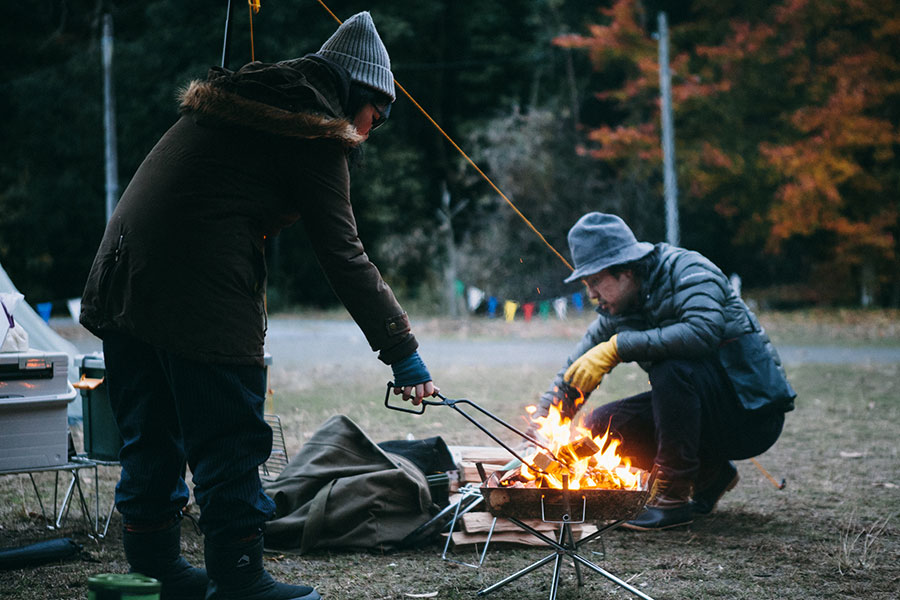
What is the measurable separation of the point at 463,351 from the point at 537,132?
347 inches

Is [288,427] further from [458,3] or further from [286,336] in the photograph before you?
[458,3]

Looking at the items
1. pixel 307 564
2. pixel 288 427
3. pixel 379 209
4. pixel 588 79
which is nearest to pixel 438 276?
pixel 379 209

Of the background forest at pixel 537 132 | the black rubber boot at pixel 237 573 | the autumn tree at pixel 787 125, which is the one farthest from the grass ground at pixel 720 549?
the autumn tree at pixel 787 125

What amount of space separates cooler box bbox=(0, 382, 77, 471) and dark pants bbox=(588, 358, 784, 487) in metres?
2.26

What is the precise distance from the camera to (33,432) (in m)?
3.42

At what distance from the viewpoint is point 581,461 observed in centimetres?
311

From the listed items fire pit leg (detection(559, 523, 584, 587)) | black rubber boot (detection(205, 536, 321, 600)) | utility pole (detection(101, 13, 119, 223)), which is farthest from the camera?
utility pole (detection(101, 13, 119, 223))

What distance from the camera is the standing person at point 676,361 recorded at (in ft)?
12.3

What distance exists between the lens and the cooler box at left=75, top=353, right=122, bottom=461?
3.74m

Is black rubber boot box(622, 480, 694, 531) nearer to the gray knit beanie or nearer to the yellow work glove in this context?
the yellow work glove

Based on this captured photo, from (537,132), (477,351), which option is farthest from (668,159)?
(537,132)

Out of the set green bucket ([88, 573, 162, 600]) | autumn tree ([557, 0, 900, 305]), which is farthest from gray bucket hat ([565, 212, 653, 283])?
autumn tree ([557, 0, 900, 305])

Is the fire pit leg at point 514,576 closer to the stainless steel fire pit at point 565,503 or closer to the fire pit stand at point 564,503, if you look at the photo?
the fire pit stand at point 564,503

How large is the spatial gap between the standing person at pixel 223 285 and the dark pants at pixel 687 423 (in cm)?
148
